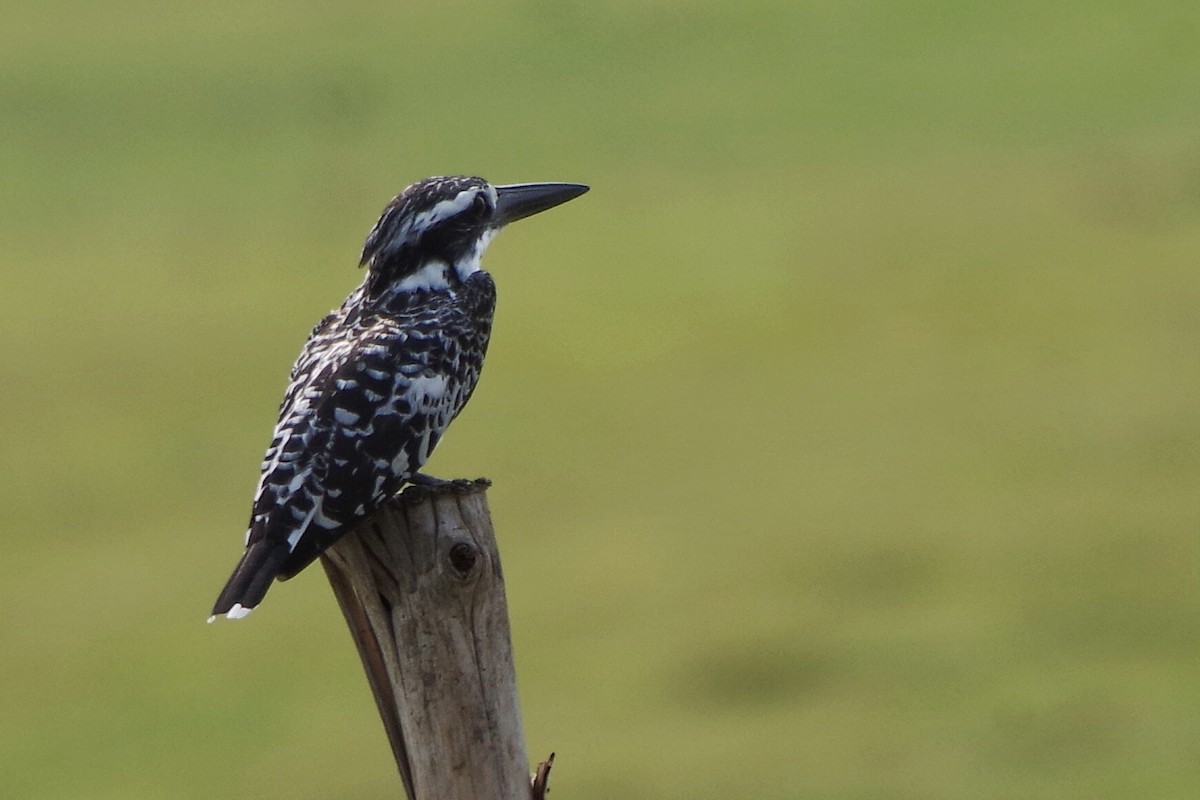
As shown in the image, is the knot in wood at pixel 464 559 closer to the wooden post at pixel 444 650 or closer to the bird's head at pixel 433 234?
the wooden post at pixel 444 650

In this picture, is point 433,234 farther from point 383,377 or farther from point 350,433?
point 350,433

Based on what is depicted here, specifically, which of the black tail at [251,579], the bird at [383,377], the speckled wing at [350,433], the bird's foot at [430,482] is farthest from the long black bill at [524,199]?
the black tail at [251,579]

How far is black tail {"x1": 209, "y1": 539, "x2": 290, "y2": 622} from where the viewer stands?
5500 mm

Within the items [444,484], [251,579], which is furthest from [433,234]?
[251,579]

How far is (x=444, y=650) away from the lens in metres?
5.38

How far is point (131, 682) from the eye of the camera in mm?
17438

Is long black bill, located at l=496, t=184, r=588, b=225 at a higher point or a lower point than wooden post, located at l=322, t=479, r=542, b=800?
higher

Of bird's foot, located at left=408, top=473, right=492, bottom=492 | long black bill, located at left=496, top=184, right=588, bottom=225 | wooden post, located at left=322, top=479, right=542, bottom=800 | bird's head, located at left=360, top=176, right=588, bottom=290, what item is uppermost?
long black bill, located at left=496, top=184, right=588, bottom=225

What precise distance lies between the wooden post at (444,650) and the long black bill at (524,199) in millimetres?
2212

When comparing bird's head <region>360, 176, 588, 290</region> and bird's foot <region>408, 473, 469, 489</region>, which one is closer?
bird's foot <region>408, 473, 469, 489</region>

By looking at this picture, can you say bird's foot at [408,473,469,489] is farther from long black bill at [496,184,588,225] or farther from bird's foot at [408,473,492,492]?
long black bill at [496,184,588,225]

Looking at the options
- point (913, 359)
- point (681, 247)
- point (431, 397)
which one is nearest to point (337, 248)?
point (681, 247)

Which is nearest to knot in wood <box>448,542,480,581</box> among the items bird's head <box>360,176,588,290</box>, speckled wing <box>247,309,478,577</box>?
speckled wing <box>247,309,478,577</box>

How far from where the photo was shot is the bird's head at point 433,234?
7.10 m
